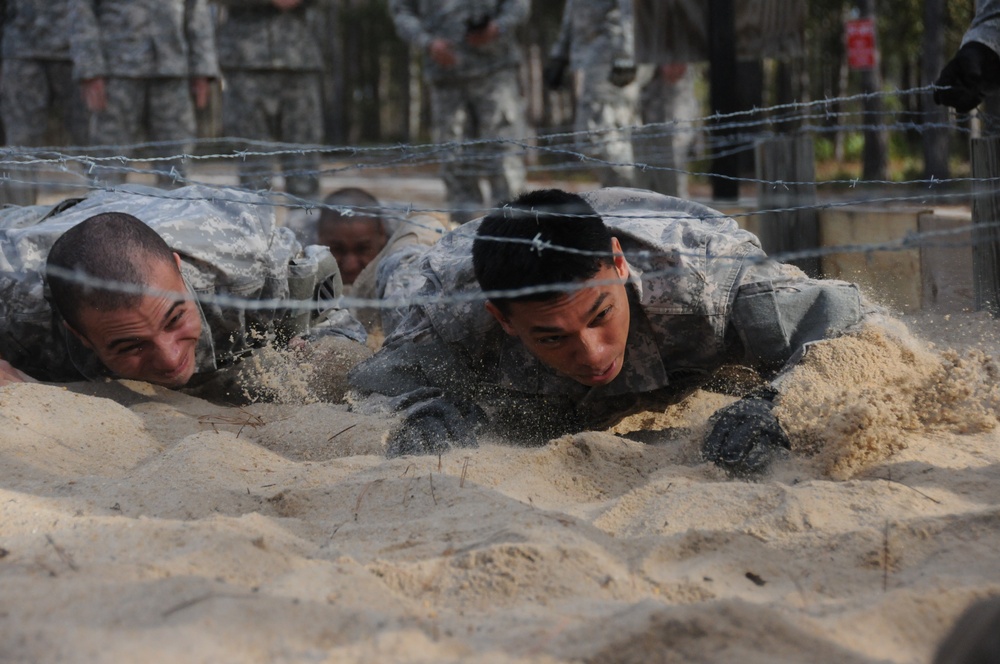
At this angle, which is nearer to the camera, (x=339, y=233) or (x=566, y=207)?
(x=566, y=207)

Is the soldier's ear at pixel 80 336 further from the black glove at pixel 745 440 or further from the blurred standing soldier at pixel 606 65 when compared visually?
the blurred standing soldier at pixel 606 65

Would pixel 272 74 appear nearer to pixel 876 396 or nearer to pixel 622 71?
pixel 622 71

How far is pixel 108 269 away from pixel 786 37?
15.2 feet

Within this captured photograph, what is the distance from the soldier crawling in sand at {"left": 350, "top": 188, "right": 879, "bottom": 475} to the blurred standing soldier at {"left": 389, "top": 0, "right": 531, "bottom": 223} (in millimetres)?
3499

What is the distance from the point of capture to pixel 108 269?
3205mm

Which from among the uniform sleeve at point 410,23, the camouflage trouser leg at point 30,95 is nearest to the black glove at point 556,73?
the uniform sleeve at point 410,23

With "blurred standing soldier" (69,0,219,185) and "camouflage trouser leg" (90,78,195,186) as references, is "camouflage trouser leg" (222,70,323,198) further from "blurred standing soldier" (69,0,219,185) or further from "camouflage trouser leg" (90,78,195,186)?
"camouflage trouser leg" (90,78,195,186)

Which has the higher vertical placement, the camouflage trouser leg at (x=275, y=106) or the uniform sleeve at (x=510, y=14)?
the uniform sleeve at (x=510, y=14)

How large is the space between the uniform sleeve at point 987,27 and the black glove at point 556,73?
3526mm

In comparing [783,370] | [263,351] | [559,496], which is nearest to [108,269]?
[263,351]

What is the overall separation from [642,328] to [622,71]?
12.6ft

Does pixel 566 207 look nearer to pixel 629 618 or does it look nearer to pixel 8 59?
pixel 629 618

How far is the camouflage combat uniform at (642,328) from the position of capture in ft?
9.66

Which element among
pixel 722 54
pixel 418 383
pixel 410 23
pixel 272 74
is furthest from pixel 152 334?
pixel 272 74
